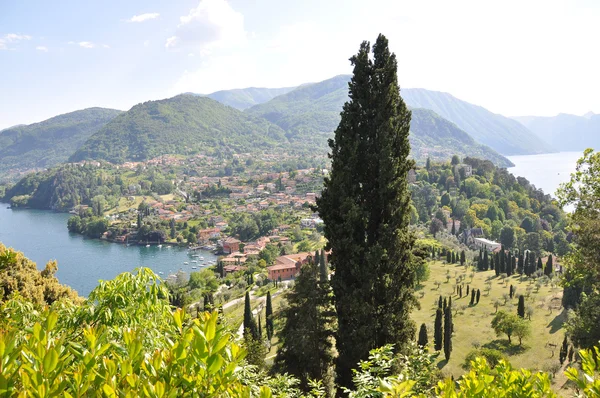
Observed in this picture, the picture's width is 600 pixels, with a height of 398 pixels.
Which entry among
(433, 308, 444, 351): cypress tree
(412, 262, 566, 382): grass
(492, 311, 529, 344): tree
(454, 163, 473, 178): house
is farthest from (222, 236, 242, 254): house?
(454, 163, 473, 178): house

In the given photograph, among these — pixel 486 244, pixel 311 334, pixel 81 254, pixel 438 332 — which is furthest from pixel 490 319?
pixel 81 254

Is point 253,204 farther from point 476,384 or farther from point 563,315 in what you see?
point 476,384

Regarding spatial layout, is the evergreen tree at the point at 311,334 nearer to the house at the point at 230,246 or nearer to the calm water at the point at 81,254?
the calm water at the point at 81,254

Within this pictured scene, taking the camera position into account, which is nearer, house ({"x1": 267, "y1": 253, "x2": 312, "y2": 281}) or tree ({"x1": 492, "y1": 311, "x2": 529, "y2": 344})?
tree ({"x1": 492, "y1": 311, "x2": 529, "y2": 344})

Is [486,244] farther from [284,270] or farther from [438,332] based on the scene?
[438,332]

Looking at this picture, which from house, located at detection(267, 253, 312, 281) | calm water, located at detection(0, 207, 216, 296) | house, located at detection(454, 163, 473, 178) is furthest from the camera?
house, located at detection(454, 163, 473, 178)

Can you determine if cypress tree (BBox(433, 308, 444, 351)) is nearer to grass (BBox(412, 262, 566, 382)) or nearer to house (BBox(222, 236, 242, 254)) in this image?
grass (BBox(412, 262, 566, 382))

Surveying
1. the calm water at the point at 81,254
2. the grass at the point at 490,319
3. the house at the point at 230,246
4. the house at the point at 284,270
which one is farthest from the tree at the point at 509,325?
the house at the point at 230,246
